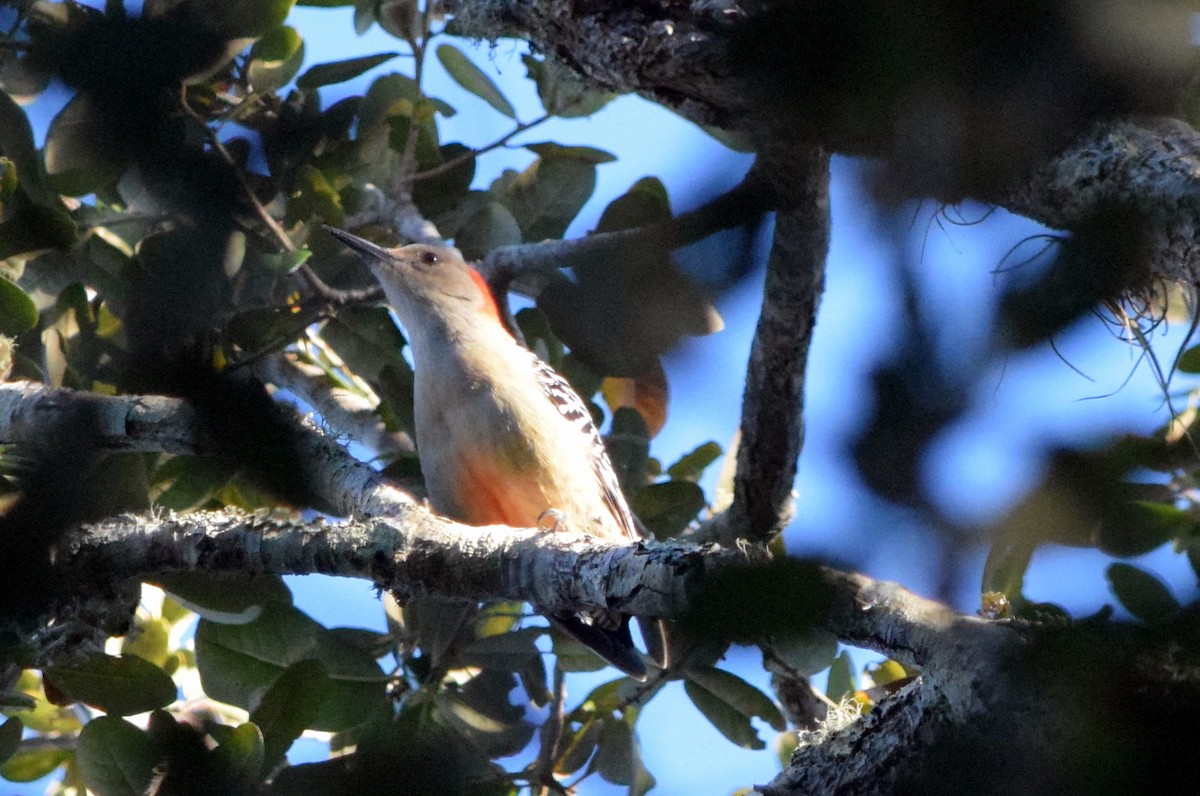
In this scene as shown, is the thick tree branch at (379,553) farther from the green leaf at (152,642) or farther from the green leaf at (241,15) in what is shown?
the green leaf at (152,642)

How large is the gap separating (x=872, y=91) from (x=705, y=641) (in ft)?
1.45

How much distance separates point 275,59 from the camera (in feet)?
12.1

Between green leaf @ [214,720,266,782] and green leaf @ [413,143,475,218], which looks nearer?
green leaf @ [214,720,266,782]

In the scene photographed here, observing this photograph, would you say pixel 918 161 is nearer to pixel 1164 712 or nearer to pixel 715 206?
pixel 715 206

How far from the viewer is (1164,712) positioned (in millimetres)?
794

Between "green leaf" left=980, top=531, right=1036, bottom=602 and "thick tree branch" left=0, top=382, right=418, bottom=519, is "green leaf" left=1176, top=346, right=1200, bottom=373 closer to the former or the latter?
"green leaf" left=980, top=531, right=1036, bottom=602

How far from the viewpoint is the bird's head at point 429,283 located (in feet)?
15.0

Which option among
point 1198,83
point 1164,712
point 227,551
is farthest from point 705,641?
point 227,551

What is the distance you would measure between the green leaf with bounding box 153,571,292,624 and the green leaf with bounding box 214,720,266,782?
1251mm

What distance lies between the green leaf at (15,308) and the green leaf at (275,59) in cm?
106

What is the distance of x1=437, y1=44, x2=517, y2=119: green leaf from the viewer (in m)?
4.54

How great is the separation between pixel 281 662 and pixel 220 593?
0.33 m

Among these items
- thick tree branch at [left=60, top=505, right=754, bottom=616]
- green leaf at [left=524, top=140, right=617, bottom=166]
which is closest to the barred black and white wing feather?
green leaf at [left=524, top=140, right=617, bottom=166]

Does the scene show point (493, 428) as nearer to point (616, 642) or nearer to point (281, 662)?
point (616, 642)
